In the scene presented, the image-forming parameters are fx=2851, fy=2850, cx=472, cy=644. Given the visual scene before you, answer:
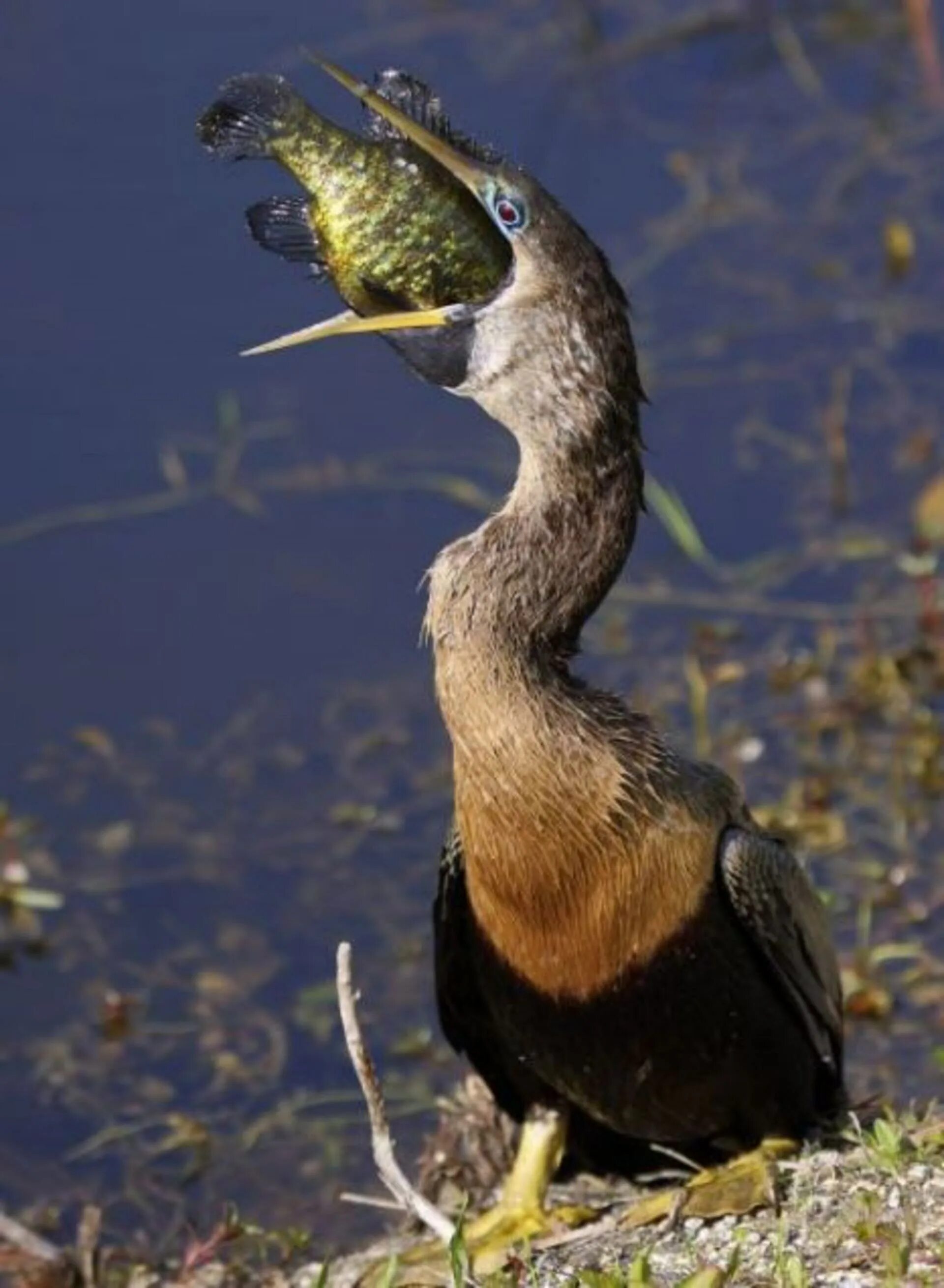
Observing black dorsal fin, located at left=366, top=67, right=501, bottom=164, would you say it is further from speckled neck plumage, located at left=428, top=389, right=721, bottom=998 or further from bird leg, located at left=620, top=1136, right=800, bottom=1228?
bird leg, located at left=620, top=1136, right=800, bottom=1228

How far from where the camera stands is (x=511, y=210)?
14.1 feet

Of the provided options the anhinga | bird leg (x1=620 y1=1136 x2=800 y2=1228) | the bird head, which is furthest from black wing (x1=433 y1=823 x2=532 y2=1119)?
the bird head

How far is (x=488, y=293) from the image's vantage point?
440cm

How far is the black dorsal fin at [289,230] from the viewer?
4508 millimetres

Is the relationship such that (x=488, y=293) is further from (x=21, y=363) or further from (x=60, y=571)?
(x=21, y=363)

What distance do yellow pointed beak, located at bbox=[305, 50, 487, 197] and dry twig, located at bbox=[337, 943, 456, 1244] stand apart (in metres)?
1.18

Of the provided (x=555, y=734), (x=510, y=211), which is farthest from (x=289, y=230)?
(x=555, y=734)

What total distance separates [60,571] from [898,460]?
2.49 m

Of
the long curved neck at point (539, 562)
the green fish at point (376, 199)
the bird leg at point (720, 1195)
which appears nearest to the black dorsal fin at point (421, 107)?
the green fish at point (376, 199)

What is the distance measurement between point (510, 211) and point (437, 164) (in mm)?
165

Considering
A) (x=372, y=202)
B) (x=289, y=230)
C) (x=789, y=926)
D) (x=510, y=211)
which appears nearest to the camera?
(x=510, y=211)

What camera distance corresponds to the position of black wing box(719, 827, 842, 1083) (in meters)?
4.57

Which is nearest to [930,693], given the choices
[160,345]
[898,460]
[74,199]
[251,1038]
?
[898,460]

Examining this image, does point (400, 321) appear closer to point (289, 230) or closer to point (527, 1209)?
point (289, 230)
